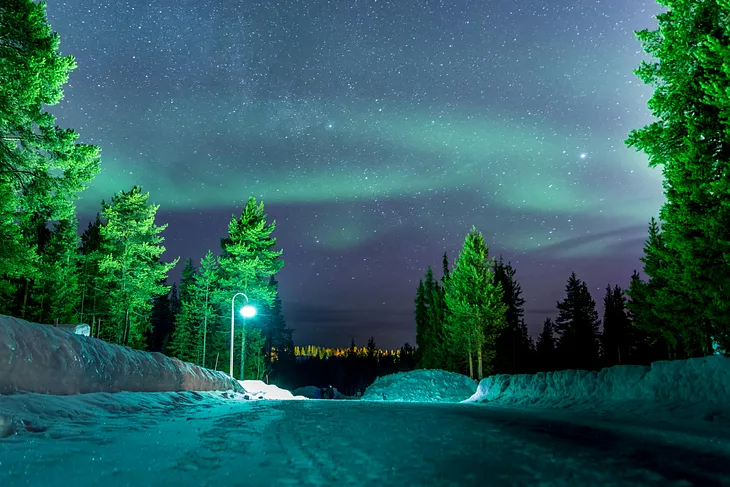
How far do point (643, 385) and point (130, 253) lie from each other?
3543 cm

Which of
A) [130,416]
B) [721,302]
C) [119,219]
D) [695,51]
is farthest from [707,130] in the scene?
[119,219]

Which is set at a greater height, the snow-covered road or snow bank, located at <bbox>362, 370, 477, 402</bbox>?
the snow-covered road

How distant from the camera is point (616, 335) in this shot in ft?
200

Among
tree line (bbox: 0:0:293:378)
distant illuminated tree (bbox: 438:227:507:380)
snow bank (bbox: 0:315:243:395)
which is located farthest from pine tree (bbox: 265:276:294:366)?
snow bank (bbox: 0:315:243:395)

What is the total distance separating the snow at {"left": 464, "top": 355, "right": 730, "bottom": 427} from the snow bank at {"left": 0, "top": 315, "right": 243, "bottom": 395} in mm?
9556

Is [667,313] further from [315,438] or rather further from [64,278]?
[64,278]

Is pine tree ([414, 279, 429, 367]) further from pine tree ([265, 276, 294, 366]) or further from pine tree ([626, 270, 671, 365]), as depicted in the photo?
pine tree ([626, 270, 671, 365])

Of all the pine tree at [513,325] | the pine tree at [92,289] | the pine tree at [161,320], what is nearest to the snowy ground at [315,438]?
the pine tree at [92,289]

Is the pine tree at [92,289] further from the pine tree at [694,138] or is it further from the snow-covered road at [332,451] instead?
the pine tree at [694,138]

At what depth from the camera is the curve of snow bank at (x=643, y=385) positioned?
7531 mm

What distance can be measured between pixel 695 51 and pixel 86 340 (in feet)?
50.7

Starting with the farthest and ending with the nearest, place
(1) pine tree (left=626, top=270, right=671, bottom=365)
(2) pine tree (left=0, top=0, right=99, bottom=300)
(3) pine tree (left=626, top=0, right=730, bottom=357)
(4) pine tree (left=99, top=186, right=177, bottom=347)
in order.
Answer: (4) pine tree (left=99, top=186, right=177, bottom=347)
(1) pine tree (left=626, top=270, right=671, bottom=365)
(2) pine tree (left=0, top=0, right=99, bottom=300)
(3) pine tree (left=626, top=0, right=730, bottom=357)

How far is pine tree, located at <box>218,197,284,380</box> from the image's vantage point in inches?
1483

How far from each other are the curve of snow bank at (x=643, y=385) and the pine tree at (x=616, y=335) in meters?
54.2
